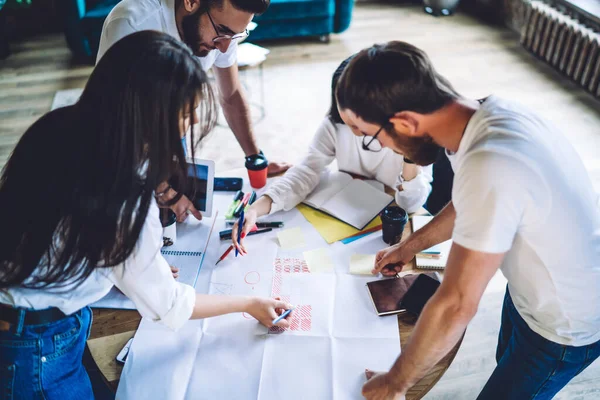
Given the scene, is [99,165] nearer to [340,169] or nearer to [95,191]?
[95,191]

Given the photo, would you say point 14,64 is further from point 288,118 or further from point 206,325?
point 206,325

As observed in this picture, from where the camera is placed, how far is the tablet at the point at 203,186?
1536mm

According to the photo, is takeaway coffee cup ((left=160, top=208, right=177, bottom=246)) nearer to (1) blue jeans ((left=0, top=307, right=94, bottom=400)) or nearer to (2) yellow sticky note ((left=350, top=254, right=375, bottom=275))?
(1) blue jeans ((left=0, top=307, right=94, bottom=400))

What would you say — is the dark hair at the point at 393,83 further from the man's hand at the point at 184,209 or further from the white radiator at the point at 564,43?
the white radiator at the point at 564,43

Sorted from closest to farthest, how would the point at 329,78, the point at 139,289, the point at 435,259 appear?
the point at 139,289
the point at 435,259
the point at 329,78

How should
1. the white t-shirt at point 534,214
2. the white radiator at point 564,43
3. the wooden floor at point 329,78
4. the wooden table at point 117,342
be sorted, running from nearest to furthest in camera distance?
1. the white t-shirt at point 534,214
2. the wooden table at point 117,342
3. the wooden floor at point 329,78
4. the white radiator at point 564,43

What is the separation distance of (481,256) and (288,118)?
2980mm

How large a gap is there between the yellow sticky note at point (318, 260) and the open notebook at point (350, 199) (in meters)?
0.16

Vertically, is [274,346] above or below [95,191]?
below

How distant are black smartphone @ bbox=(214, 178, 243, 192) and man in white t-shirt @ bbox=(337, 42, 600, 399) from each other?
0.72m

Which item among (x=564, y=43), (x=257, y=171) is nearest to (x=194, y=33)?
(x=257, y=171)

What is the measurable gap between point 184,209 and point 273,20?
11.3ft

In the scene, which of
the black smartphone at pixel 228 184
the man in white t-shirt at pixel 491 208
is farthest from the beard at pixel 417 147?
the black smartphone at pixel 228 184

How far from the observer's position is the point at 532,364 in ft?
4.07
